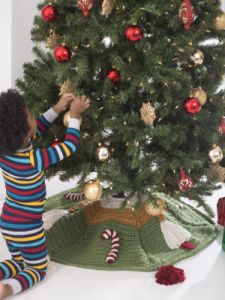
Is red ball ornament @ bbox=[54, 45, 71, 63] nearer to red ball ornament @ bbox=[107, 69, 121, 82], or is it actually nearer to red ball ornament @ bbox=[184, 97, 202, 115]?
red ball ornament @ bbox=[107, 69, 121, 82]

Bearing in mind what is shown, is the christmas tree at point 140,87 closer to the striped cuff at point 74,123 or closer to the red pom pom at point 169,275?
the striped cuff at point 74,123

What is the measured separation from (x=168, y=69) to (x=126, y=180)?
0.41 meters

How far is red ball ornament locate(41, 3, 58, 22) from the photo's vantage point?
5.01 ft

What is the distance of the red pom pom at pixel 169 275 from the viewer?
1527 millimetres

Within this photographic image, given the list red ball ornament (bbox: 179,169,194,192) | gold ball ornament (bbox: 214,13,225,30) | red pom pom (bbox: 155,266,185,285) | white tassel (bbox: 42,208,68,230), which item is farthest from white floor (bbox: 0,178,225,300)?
gold ball ornament (bbox: 214,13,225,30)

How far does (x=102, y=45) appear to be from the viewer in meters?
1.50

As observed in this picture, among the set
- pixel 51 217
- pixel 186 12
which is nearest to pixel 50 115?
pixel 51 217

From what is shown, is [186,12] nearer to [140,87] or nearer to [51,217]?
[140,87]

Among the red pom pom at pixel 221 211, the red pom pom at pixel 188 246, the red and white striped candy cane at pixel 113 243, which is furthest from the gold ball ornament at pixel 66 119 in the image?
the red pom pom at pixel 221 211

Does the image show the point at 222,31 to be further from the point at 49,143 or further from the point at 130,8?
the point at 49,143

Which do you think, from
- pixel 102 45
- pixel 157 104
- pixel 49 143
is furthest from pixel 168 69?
pixel 49 143

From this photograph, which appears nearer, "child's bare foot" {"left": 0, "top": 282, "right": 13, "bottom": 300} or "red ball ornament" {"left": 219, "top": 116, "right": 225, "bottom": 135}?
"child's bare foot" {"left": 0, "top": 282, "right": 13, "bottom": 300}

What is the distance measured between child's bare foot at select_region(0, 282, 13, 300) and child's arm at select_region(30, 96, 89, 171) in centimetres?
39

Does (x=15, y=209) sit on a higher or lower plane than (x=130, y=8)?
lower
